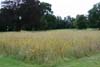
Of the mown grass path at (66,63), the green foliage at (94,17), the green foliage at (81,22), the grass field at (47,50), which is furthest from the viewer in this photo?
the green foliage at (94,17)

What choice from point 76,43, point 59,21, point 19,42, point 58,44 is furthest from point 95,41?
point 59,21

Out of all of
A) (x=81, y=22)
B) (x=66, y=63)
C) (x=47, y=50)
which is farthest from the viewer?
(x=81, y=22)

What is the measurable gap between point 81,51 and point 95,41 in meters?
2.29

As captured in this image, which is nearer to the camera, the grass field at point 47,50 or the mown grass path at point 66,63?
the mown grass path at point 66,63

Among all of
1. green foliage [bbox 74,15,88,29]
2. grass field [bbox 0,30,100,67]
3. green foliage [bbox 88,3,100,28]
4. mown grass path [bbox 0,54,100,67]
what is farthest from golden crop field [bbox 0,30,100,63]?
green foliage [bbox 88,3,100,28]

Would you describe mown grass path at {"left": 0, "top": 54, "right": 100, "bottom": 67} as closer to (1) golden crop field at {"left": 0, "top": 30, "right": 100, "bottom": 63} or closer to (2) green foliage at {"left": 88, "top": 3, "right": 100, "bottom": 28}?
(1) golden crop field at {"left": 0, "top": 30, "right": 100, "bottom": 63}

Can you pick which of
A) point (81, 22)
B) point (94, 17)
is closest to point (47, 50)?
point (81, 22)

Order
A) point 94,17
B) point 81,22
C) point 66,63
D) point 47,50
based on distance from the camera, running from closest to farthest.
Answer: point 66,63
point 47,50
point 81,22
point 94,17

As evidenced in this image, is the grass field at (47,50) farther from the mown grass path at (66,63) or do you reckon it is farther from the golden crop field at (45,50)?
the mown grass path at (66,63)

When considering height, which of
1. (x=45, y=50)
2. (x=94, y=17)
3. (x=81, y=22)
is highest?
(x=94, y=17)

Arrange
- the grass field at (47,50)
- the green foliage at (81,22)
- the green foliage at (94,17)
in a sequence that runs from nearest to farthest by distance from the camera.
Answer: the grass field at (47,50) → the green foliage at (81,22) → the green foliage at (94,17)

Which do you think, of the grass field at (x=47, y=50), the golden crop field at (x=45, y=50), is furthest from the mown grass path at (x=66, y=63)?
the golden crop field at (x=45, y=50)

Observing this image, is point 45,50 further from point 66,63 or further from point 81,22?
point 81,22

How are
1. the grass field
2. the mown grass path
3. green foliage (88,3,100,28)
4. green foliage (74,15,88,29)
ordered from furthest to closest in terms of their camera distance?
green foliage (88,3,100,28) < green foliage (74,15,88,29) < the grass field < the mown grass path
